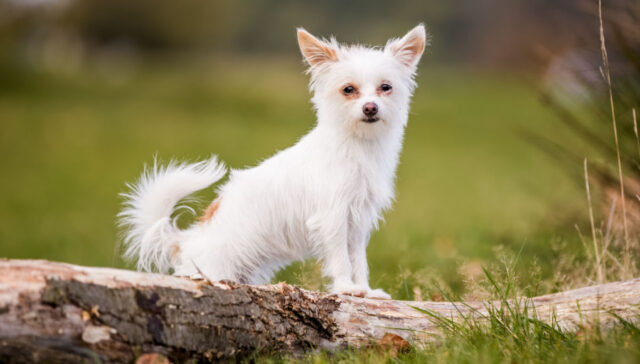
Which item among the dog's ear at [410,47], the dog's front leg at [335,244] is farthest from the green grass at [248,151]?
the dog's ear at [410,47]

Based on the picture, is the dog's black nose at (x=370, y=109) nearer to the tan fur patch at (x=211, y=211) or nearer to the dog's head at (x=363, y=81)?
the dog's head at (x=363, y=81)

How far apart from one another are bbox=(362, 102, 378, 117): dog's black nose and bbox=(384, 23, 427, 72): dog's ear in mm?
458

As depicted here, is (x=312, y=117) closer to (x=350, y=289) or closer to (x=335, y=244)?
(x=335, y=244)

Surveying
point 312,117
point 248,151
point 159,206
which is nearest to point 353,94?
point 159,206

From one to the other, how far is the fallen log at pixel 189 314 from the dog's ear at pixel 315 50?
1.39 meters

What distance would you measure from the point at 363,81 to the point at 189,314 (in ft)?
5.30

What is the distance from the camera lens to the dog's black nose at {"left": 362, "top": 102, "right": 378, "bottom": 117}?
3.45 m

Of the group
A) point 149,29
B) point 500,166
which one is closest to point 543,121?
point 500,166

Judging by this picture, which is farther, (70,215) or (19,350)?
(70,215)

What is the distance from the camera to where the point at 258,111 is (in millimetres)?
25203

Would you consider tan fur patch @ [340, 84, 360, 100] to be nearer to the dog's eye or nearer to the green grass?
the dog's eye

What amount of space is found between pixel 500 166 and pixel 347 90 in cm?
1145

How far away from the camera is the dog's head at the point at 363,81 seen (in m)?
3.54

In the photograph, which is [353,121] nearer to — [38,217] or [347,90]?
[347,90]
